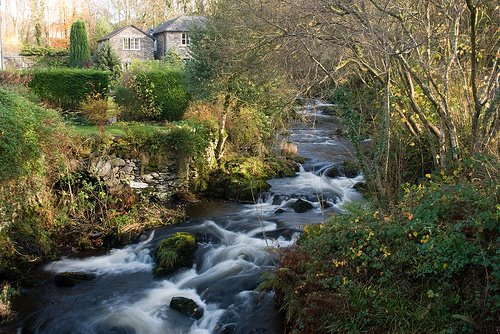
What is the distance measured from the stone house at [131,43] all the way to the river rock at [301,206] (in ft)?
106

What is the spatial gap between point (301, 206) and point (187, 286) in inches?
186

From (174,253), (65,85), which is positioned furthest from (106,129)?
(174,253)

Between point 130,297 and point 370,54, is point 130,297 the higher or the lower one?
the lower one

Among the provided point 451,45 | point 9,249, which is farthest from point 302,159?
point 9,249

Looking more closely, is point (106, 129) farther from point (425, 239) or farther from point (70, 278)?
point (425, 239)

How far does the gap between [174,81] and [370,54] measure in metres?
10.9

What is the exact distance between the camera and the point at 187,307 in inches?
314

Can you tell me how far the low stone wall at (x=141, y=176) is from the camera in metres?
12.7

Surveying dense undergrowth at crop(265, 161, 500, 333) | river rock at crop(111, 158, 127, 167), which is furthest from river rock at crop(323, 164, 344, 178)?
dense undergrowth at crop(265, 161, 500, 333)

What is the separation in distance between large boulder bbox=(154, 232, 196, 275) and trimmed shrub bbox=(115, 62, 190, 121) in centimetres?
913

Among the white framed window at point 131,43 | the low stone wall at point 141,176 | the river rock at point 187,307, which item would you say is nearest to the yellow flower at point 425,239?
the river rock at point 187,307

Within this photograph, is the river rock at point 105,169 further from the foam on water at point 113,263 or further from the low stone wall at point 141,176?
the foam on water at point 113,263

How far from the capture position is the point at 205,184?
1475 cm

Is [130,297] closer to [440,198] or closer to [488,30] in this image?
[440,198]
